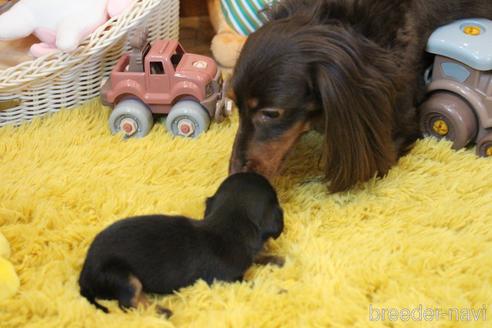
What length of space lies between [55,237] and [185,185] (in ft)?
1.37

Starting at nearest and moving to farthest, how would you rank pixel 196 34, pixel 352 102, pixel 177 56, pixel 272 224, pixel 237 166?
1. pixel 272 224
2. pixel 352 102
3. pixel 237 166
4. pixel 177 56
5. pixel 196 34

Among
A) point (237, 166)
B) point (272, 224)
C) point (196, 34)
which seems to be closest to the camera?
point (272, 224)

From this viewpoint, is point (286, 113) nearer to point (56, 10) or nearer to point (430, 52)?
point (430, 52)

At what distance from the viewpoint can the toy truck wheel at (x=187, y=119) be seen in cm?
198

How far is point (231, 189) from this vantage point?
54.6 inches

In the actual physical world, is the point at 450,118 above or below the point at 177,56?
below

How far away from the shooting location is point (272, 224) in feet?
4.51


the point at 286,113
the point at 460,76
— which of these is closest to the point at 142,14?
the point at 286,113

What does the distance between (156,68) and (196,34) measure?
96 centimetres

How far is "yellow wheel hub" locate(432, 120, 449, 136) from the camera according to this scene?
74.9 inches

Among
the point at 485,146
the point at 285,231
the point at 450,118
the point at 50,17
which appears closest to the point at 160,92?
the point at 50,17

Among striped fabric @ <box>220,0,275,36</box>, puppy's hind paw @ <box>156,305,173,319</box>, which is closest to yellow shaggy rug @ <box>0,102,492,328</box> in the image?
puppy's hind paw @ <box>156,305,173,319</box>

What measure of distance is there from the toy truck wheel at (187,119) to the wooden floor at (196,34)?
0.76m

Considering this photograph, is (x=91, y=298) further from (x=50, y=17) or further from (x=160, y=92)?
(x=50, y=17)
